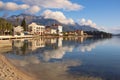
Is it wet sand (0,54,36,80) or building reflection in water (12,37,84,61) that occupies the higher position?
wet sand (0,54,36,80)

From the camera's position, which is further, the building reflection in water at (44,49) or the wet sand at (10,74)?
the building reflection in water at (44,49)

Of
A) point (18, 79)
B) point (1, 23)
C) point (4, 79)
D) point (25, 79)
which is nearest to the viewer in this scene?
point (4, 79)

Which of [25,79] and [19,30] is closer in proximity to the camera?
[25,79]

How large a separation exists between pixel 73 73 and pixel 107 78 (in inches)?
171

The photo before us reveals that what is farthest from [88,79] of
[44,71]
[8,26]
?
[8,26]

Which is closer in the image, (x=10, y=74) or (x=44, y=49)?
(x=10, y=74)

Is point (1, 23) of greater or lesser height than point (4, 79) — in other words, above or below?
above

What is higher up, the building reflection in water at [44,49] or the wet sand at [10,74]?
the wet sand at [10,74]

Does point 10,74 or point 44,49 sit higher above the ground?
point 10,74

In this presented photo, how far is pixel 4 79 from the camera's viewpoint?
18.7m

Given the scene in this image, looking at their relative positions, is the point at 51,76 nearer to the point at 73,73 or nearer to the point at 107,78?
the point at 73,73

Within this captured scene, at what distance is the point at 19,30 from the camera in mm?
159000

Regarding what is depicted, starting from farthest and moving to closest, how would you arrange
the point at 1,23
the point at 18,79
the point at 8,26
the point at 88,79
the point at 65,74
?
the point at 8,26, the point at 1,23, the point at 65,74, the point at 88,79, the point at 18,79

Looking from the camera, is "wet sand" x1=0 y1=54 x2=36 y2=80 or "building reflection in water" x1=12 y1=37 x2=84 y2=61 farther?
"building reflection in water" x1=12 y1=37 x2=84 y2=61
